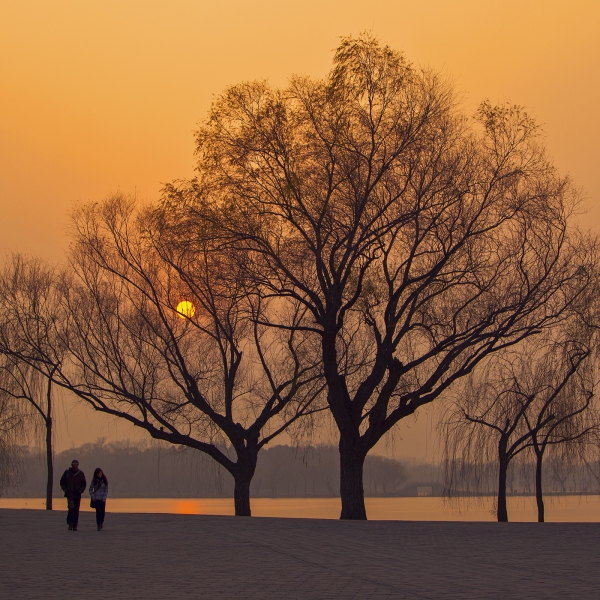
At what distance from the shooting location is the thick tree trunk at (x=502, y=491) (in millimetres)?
33156

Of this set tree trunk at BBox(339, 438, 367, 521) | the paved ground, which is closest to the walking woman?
the paved ground

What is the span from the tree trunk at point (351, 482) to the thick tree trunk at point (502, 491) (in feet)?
25.8

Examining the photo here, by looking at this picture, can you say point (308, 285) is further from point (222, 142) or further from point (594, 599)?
point (594, 599)

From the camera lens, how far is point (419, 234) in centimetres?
2688

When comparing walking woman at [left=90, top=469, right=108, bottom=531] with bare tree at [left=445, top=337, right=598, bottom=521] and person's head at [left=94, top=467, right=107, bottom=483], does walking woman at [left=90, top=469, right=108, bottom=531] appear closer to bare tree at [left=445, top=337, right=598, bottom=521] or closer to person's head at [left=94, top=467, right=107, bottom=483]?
person's head at [left=94, top=467, right=107, bottom=483]

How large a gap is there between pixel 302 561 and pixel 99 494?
996 centimetres

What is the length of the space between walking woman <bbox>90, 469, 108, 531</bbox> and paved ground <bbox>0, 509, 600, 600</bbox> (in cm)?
60

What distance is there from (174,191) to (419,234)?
7.83 meters

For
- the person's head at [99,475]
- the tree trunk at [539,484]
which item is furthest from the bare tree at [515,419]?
the person's head at [99,475]

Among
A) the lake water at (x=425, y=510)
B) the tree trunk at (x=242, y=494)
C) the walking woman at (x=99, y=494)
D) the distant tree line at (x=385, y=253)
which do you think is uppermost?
the distant tree line at (x=385, y=253)

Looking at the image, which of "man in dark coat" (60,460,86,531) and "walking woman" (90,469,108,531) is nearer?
"man in dark coat" (60,460,86,531)

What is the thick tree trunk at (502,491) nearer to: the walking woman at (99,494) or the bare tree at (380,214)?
the bare tree at (380,214)

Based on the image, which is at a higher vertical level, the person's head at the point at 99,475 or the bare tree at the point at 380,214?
the bare tree at the point at 380,214

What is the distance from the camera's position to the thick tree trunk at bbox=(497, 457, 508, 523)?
3316 centimetres
